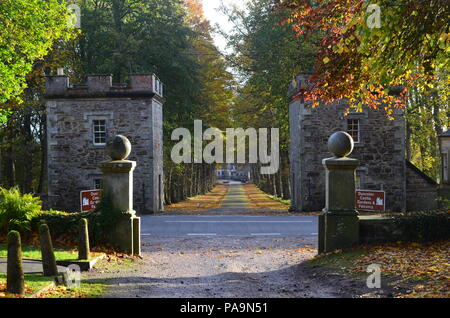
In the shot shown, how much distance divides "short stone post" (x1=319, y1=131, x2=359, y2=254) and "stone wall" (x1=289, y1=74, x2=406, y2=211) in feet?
50.3

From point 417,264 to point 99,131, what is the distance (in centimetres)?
2140

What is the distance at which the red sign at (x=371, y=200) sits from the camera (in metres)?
17.2

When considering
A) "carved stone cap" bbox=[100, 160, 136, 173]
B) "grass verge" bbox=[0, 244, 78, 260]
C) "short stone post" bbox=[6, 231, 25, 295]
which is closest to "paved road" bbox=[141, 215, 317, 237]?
"grass verge" bbox=[0, 244, 78, 260]

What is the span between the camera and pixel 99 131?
27.0 metres

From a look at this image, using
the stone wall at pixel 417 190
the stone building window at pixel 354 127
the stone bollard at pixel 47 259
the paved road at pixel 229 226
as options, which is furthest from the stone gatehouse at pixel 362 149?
the stone bollard at pixel 47 259

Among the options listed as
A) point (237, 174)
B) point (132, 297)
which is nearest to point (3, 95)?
point (132, 297)

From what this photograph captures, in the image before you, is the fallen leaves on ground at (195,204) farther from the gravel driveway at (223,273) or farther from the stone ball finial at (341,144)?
Result: the stone ball finial at (341,144)

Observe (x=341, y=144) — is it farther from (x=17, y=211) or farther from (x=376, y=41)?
(x=17, y=211)

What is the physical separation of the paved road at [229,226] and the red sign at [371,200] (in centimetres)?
201

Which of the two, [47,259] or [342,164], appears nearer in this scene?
[47,259]

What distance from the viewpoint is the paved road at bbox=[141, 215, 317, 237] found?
18172 millimetres

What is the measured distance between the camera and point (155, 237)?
17.3 metres

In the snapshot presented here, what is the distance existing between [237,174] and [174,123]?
105m

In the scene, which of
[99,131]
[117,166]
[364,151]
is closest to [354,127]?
[364,151]
